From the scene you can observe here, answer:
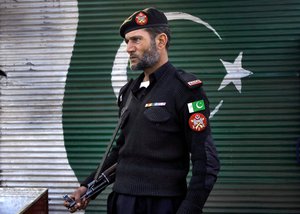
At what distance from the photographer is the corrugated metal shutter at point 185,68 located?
4297 millimetres

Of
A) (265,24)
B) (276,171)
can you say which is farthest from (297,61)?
(276,171)

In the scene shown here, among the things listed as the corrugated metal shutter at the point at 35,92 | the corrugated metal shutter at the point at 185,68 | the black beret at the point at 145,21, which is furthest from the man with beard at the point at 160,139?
the corrugated metal shutter at the point at 35,92

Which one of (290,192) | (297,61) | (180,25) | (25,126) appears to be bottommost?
(290,192)

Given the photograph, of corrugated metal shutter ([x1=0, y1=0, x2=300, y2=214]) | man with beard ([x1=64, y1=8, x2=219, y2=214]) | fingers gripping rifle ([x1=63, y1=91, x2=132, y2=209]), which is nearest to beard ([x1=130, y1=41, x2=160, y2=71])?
man with beard ([x1=64, y1=8, x2=219, y2=214])

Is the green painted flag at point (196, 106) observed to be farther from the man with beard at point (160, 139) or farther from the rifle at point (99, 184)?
the rifle at point (99, 184)

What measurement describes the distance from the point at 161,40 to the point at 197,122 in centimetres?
56

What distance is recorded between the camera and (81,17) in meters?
4.53

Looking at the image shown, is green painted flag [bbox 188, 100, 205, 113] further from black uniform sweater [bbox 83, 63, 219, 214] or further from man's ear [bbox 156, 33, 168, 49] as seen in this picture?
man's ear [bbox 156, 33, 168, 49]

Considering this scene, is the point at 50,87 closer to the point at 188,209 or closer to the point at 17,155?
the point at 17,155

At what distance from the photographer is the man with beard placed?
2.18 metres

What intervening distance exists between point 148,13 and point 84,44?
2189 millimetres

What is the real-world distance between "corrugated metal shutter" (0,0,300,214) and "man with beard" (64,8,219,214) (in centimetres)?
201

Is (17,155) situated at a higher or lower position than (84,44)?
lower

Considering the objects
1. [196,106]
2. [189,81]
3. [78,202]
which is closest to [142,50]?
[189,81]
